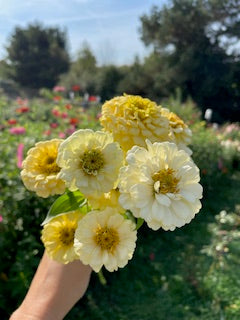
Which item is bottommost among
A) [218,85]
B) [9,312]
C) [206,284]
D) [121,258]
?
[218,85]

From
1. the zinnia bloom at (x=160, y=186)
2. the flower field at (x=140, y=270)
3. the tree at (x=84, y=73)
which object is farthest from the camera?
the tree at (x=84, y=73)

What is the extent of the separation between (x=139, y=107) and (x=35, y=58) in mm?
24322

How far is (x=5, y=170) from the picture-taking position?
185 centimetres

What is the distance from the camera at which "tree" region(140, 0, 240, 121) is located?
13641 mm

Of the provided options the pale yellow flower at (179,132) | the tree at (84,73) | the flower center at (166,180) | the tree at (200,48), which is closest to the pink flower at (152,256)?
the pale yellow flower at (179,132)

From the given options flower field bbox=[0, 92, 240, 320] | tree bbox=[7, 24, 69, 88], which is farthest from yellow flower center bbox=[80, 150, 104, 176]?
tree bbox=[7, 24, 69, 88]

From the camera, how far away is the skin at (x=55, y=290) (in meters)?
0.53

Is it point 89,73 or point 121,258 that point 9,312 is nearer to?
point 121,258

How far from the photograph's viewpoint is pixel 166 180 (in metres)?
0.37

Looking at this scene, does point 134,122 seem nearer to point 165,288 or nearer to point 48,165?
point 48,165

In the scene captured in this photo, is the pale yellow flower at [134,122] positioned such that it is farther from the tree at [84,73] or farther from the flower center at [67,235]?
the tree at [84,73]

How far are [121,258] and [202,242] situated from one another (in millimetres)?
2366

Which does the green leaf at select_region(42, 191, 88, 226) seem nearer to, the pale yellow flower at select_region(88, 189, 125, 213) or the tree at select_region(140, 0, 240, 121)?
the pale yellow flower at select_region(88, 189, 125, 213)

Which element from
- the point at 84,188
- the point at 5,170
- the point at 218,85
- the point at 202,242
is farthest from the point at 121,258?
the point at 218,85
